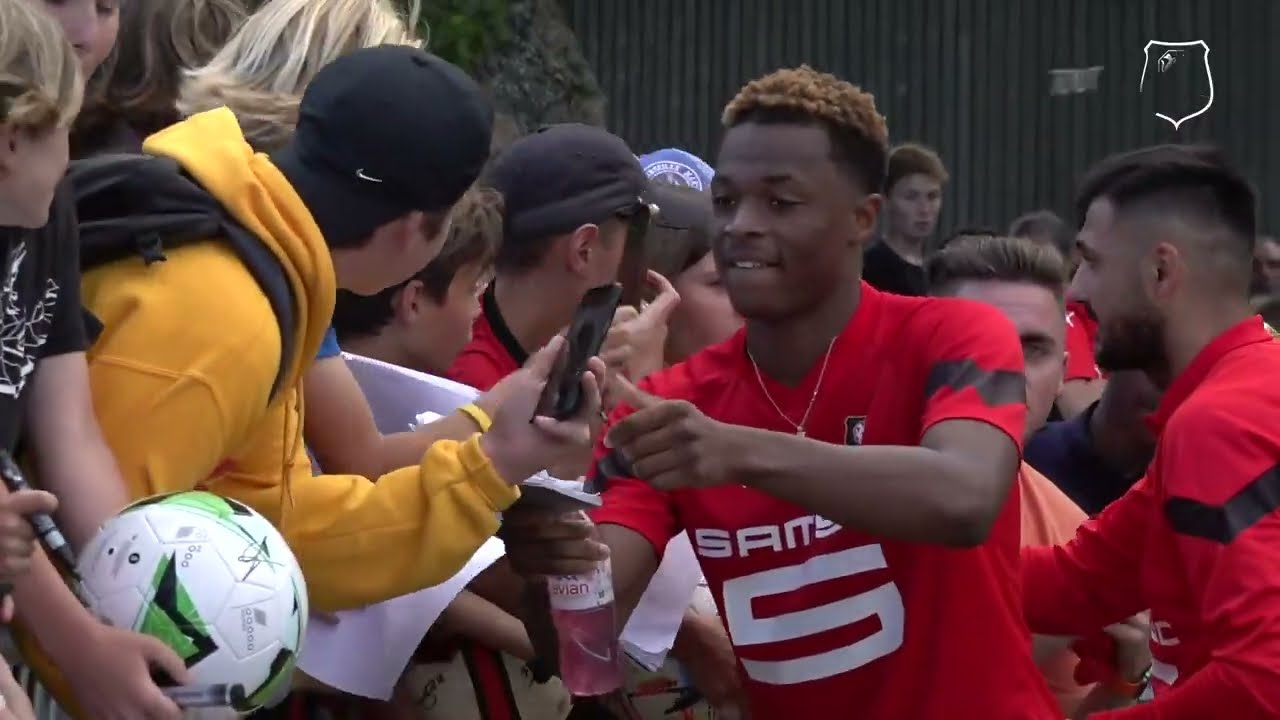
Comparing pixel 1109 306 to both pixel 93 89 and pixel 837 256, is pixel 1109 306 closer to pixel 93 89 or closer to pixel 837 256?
pixel 837 256

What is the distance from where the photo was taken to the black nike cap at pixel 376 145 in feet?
11.1

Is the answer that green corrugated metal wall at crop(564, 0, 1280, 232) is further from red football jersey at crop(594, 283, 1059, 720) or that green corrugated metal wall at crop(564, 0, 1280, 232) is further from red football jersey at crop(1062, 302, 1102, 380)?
red football jersey at crop(594, 283, 1059, 720)

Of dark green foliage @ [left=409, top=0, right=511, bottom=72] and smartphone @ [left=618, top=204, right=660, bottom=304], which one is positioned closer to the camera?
smartphone @ [left=618, top=204, right=660, bottom=304]

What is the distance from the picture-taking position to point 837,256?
158 inches

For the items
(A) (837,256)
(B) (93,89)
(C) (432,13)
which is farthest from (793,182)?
(C) (432,13)

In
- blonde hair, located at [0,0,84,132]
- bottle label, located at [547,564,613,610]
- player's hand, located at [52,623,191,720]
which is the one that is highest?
blonde hair, located at [0,0,84,132]

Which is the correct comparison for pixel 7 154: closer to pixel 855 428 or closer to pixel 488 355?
pixel 855 428

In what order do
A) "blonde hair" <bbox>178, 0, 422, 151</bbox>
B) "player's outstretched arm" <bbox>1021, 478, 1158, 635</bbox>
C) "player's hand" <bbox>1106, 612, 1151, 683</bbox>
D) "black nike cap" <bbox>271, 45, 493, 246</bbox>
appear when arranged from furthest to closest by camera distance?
"player's hand" <bbox>1106, 612, 1151, 683</bbox>
"player's outstretched arm" <bbox>1021, 478, 1158, 635</bbox>
"blonde hair" <bbox>178, 0, 422, 151</bbox>
"black nike cap" <bbox>271, 45, 493, 246</bbox>

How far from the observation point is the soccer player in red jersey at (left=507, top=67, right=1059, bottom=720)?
11.5 feet

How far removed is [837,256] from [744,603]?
74 cm

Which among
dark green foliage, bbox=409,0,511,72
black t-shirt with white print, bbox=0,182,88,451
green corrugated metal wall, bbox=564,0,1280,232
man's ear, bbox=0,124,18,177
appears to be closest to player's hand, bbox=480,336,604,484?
black t-shirt with white print, bbox=0,182,88,451

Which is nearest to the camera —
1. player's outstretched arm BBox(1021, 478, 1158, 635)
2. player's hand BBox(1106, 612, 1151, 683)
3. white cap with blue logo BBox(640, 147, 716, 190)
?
player's outstretched arm BBox(1021, 478, 1158, 635)

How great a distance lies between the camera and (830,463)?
11.4ft

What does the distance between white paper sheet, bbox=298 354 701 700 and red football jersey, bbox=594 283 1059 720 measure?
0.40 metres
